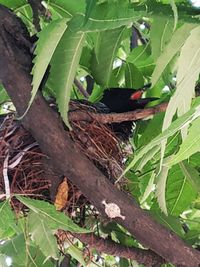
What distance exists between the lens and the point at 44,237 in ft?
3.45

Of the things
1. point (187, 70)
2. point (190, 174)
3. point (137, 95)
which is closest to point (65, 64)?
point (187, 70)

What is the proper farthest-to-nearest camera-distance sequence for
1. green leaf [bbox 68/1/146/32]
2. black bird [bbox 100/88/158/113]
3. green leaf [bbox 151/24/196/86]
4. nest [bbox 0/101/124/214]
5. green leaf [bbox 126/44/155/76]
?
green leaf [bbox 126/44/155/76]
black bird [bbox 100/88/158/113]
nest [bbox 0/101/124/214]
green leaf [bbox 151/24/196/86]
green leaf [bbox 68/1/146/32]

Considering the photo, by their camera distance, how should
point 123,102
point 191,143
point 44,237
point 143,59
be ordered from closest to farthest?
point 191,143 → point 44,237 → point 123,102 → point 143,59

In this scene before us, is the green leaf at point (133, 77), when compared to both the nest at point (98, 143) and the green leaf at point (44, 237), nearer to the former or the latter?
the nest at point (98, 143)

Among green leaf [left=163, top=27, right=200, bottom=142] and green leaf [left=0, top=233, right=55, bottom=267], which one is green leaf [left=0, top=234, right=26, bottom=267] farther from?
green leaf [left=163, top=27, right=200, bottom=142]

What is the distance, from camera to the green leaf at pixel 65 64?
97cm

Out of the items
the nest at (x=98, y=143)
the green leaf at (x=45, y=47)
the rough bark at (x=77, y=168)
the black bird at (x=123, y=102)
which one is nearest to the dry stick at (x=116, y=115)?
the nest at (x=98, y=143)

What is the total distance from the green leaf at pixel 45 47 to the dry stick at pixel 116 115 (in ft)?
1.05

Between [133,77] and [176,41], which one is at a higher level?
[176,41]

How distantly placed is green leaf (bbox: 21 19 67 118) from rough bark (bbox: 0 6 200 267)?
0.09 m

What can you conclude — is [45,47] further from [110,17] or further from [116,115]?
[116,115]

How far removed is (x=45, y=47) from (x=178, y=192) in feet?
1.71

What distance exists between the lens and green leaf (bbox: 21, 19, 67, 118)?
Result: 89cm

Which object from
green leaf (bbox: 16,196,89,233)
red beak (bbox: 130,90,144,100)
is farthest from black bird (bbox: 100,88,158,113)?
green leaf (bbox: 16,196,89,233)
